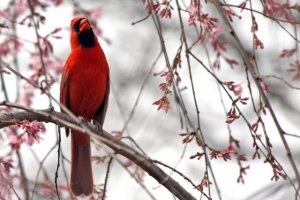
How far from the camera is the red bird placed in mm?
5688

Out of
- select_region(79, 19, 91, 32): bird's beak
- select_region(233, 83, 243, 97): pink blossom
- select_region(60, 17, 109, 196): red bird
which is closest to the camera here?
select_region(233, 83, 243, 97): pink blossom

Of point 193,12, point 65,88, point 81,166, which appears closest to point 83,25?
point 65,88

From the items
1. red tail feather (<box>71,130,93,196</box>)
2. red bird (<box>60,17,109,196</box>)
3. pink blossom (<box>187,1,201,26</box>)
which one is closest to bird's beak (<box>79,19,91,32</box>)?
red bird (<box>60,17,109,196</box>)

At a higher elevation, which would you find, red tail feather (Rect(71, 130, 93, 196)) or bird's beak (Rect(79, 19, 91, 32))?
bird's beak (Rect(79, 19, 91, 32))

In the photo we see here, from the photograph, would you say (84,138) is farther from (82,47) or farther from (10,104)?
(10,104)

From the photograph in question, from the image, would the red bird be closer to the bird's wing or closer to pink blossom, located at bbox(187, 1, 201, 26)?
the bird's wing

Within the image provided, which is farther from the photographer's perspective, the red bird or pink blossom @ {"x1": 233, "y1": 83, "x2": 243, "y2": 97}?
the red bird

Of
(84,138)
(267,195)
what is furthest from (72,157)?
(267,195)

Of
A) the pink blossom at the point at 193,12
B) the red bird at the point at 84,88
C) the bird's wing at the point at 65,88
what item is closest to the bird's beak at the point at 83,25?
the red bird at the point at 84,88

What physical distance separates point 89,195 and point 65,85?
1.10m

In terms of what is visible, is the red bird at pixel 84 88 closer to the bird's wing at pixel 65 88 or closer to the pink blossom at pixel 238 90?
the bird's wing at pixel 65 88

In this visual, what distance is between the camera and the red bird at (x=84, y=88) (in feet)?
18.7

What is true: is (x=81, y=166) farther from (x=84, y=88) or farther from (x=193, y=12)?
(x=193, y=12)

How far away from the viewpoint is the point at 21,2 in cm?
654
